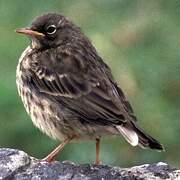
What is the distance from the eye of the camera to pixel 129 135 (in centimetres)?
1314

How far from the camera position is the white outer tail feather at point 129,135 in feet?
42.9

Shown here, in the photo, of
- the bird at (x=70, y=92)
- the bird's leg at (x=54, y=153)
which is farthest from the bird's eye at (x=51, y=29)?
the bird's leg at (x=54, y=153)

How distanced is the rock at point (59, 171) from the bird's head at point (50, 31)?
161 cm

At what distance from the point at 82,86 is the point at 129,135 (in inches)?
31.9

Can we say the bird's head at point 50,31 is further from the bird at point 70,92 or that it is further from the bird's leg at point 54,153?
the bird's leg at point 54,153

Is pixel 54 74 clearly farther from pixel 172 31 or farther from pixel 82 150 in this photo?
pixel 172 31

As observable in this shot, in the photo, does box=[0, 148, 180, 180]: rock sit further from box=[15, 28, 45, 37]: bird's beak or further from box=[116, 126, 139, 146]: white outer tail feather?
box=[15, 28, 45, 37]: bird's beak

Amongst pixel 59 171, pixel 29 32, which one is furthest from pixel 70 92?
pixel 59 171

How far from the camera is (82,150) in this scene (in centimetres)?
1521

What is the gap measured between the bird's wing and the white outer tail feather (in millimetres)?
73

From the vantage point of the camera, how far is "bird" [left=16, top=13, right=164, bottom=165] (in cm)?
1339

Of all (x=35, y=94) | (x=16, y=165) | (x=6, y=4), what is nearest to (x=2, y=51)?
Answer: (x=6, y=4)

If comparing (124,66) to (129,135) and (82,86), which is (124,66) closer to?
(82,86)

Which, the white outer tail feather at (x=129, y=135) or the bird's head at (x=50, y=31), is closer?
the white outer tail feather at (x=129, y=135)
